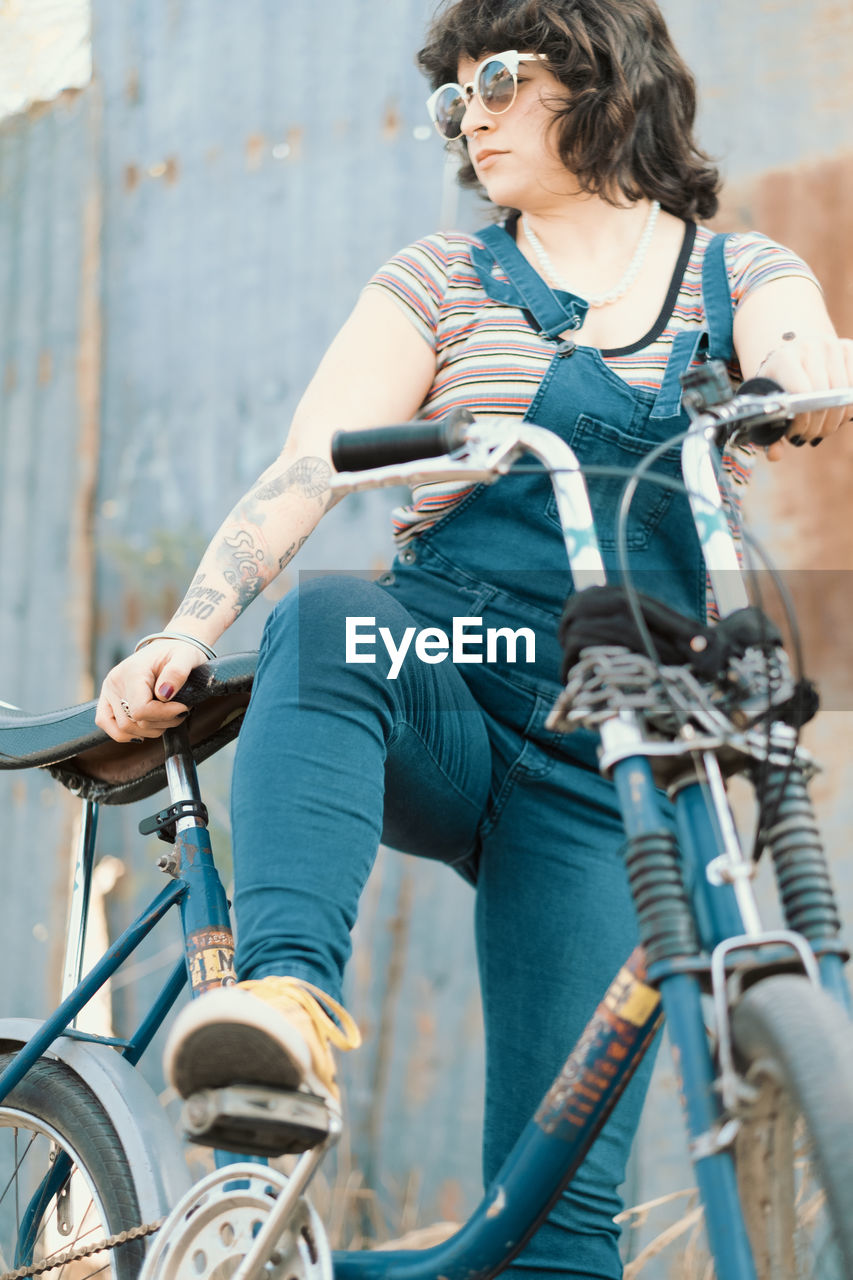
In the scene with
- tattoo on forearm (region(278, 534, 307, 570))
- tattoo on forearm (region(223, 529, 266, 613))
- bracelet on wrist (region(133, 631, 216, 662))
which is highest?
tattoo on forearm (region(278, 534, 307, 570))

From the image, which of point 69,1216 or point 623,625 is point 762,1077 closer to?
point 623,625

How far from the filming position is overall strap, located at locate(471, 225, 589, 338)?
157cm

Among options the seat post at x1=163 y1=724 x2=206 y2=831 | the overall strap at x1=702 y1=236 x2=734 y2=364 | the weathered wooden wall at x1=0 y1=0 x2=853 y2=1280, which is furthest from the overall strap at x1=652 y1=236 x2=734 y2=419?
the weathered wooden wall at x1=0 y1=0 x2=853 y2=1280

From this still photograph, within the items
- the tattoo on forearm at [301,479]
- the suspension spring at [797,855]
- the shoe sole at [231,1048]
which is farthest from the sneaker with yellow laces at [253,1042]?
the tattoo on forearm at [301,479]

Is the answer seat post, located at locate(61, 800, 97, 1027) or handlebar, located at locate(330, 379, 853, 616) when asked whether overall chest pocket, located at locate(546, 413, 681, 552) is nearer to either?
handlebar, located at locate(330, 379, 853, 616)

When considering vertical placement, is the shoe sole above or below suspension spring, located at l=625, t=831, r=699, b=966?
below

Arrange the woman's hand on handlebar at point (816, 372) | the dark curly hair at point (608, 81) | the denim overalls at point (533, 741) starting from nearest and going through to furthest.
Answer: the woman's hand on handlebar at point (816, 372) → the denim overalls at point (533, 741) → the dark curly hair at point (608, 81)

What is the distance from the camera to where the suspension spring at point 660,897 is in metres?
1.01

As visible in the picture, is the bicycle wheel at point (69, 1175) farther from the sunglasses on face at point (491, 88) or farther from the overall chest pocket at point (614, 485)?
the sunglasses on face at point (491, 88)

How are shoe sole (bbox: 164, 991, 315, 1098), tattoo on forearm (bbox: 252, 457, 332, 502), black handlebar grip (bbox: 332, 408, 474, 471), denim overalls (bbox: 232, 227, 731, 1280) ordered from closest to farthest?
shoe sole (bbox: 164, 991, 315, 1098)
black handlebar grip (bbox: 332, 408, 474, 471)
denim overalls (bbox: 232, 227, 731, 1280)
tattoo on forearm (bbox: 252, 457, 332, 502)

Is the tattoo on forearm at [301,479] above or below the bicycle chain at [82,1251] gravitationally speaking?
above

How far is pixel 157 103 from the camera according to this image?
9.73ft

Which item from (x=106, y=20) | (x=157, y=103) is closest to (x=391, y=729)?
(x=157, y=103)

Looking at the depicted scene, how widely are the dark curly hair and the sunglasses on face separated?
4 cm
